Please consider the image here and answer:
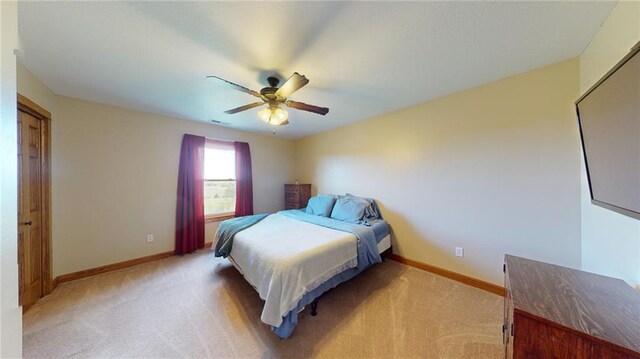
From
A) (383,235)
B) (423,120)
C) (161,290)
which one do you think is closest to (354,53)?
(423,120)

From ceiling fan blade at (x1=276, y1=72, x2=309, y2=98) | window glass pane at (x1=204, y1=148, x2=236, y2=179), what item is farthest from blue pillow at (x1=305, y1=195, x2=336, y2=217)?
ceiling fan blade at (x1=276, y1=72, x2=309, y2=98)

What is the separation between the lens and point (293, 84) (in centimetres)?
167

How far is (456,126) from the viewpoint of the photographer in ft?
8.17

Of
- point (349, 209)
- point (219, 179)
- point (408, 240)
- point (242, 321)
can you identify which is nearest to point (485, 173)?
point (408, 240)

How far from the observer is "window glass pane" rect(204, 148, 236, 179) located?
12.1 ft

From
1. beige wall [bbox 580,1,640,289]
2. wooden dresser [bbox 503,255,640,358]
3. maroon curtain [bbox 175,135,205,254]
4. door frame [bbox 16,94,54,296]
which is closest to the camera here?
wooden dresser [bbox 503,255,640,358]

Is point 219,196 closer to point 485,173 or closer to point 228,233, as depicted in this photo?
point 228,233

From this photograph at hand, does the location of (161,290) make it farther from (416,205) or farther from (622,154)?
(622,154)

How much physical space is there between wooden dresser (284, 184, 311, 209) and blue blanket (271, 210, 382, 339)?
1.08m

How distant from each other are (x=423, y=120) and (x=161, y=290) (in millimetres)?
3813

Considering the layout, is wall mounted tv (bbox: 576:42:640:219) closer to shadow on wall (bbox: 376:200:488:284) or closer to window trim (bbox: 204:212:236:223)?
shadow on wall (bbox: 376:200:488:284)

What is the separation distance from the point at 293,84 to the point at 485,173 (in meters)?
2.29

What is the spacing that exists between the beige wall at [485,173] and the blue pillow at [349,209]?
363 millimetres

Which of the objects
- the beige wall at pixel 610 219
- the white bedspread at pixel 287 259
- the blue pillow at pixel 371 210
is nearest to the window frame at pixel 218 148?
the white bedspread at pixel 287 259
